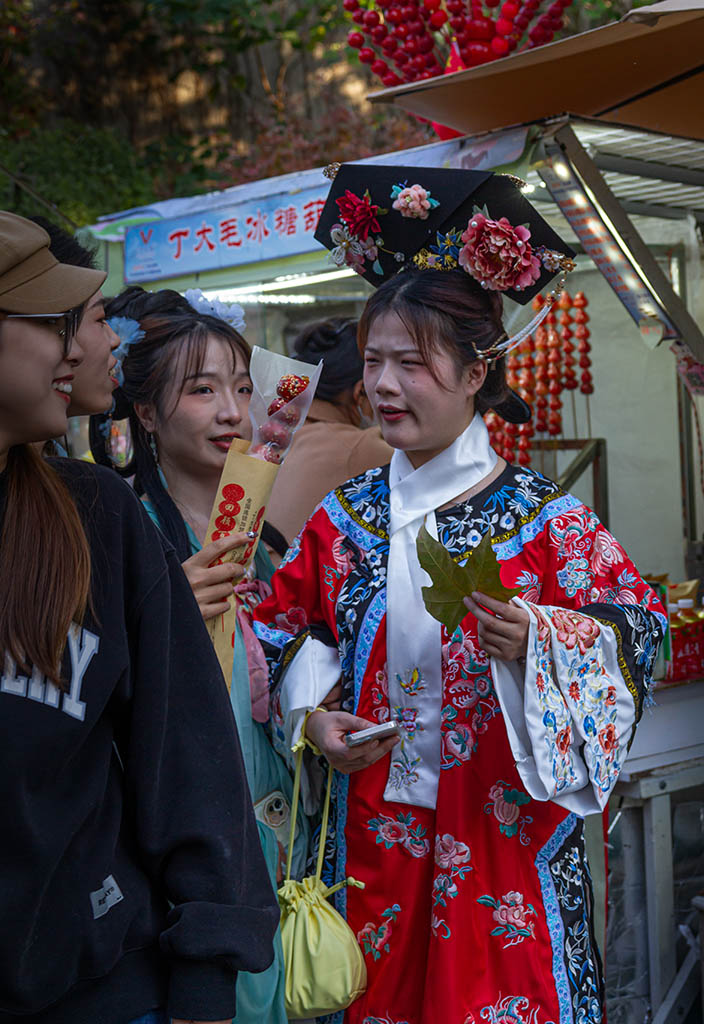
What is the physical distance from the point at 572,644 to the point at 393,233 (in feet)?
2.81

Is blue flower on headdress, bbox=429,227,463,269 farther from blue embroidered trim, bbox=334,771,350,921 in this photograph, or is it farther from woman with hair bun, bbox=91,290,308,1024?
blue embroidered trim, bbox=334,771,350,921

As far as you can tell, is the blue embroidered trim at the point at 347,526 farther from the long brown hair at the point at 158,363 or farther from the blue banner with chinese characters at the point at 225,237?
the blue banner with chinese characters at the point at 225,237

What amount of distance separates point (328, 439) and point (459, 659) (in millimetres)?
1218

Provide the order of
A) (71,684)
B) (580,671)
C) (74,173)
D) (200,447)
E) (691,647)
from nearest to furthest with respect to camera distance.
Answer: (71,684), (580,671), (200,447), (691,647), (74,173)

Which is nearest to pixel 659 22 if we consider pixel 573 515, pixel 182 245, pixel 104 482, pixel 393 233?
pixel 393 233

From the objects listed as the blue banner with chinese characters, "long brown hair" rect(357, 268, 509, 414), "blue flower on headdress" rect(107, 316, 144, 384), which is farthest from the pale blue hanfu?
A: the blue banner with chinese characters

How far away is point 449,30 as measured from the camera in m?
4.25

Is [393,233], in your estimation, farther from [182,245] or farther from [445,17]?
[182,245]

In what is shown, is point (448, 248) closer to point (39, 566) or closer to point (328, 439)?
point (328, 439)

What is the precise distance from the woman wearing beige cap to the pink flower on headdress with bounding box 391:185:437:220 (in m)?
0.96

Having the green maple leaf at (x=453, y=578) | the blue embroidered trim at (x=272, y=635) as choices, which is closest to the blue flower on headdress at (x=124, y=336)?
the blue embroidered trim at (x=272, y=635)

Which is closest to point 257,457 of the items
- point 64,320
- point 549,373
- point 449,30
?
point 64,320

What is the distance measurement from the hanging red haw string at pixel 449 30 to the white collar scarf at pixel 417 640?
8.76 feet

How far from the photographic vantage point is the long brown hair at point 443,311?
195 centimetres
